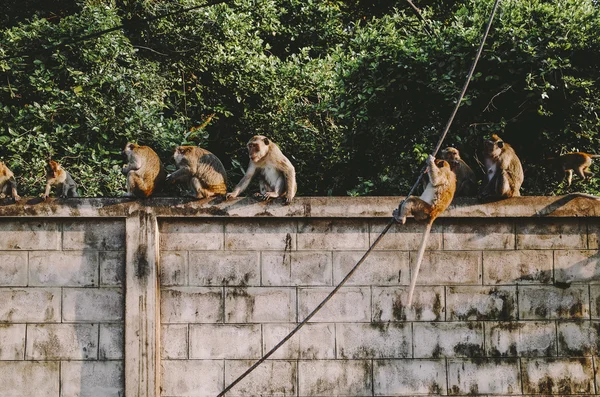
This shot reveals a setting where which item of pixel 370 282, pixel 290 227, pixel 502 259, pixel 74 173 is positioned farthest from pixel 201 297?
pixel 74 173

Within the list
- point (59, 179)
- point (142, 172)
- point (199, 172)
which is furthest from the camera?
point (59, 179)

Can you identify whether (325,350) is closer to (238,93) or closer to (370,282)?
(370,282)

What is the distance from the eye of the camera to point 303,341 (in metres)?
6.95

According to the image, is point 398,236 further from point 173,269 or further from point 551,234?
point 173,269

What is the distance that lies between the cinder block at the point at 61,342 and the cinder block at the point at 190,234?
3.73ft

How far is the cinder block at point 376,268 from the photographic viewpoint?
705 centimetres

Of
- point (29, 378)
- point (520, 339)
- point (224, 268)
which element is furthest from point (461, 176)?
point (29, 378)

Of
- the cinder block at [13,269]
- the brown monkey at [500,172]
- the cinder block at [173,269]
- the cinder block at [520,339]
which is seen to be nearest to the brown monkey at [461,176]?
the brown monkey at [500,172]

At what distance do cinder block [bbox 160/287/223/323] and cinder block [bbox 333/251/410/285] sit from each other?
1.24m

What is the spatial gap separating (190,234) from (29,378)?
2.14 meters

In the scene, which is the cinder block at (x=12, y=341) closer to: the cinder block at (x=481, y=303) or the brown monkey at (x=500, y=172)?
the cinder block at (x=481, y=303)

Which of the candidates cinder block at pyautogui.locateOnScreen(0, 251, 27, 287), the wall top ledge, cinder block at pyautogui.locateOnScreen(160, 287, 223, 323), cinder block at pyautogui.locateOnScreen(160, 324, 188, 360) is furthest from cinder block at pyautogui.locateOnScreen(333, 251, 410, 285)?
cinder block at pyautogui.locateOnScreen(0, 251, 27, 287)

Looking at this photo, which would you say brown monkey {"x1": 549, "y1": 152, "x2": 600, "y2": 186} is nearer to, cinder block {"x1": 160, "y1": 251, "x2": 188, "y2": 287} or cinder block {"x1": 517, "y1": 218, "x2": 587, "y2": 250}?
cinder block {"x1": 517, "y1": 218, "x2": 587, "y2": 250}

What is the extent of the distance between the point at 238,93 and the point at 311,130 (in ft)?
5.81
